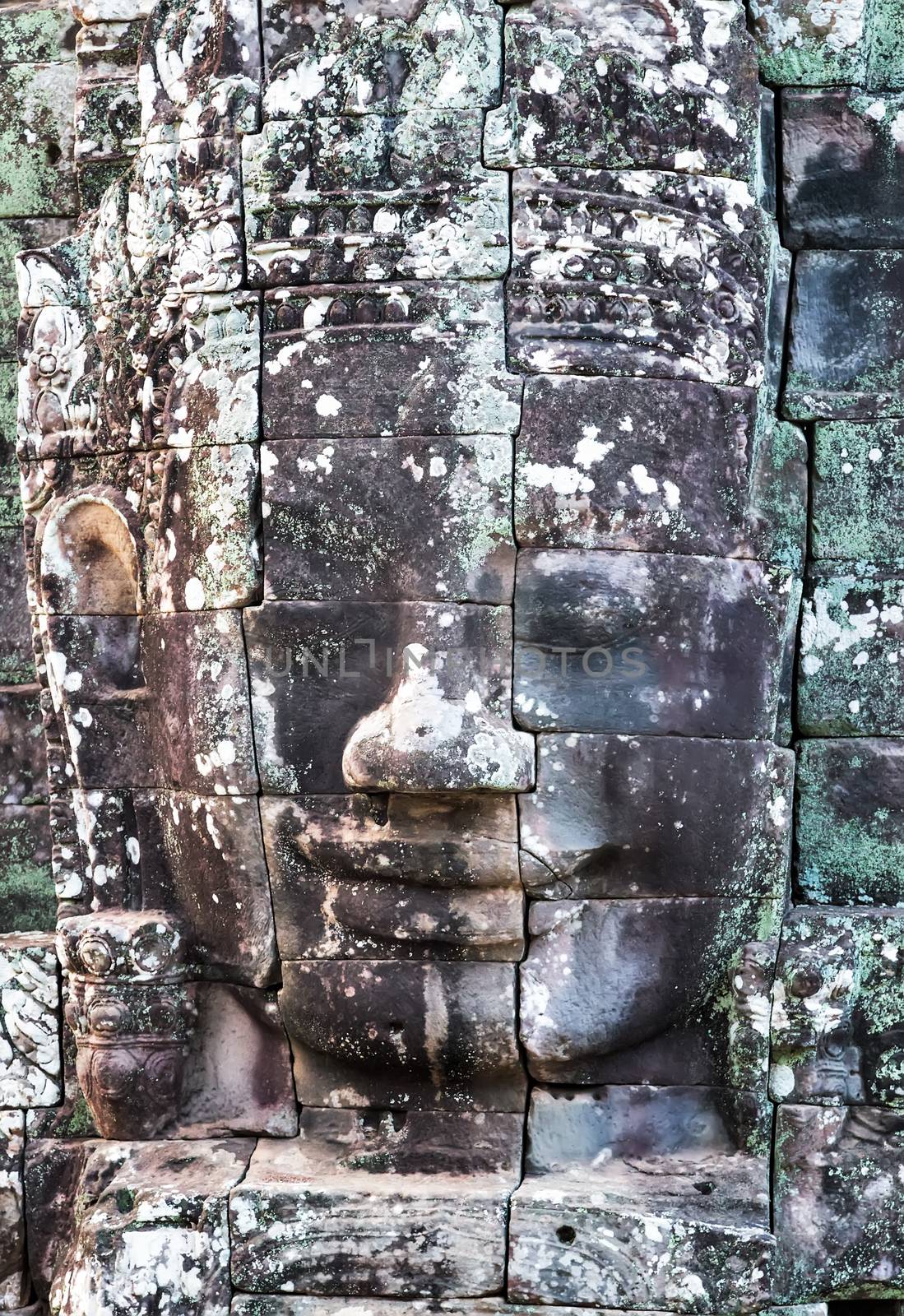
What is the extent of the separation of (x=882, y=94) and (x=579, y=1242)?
3259mm

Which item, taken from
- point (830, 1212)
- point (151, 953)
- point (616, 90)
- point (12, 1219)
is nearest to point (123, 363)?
point (616, 90)

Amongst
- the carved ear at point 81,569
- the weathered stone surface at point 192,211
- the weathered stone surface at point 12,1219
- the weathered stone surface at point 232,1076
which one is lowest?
the weathered stone surface at point 12,1219

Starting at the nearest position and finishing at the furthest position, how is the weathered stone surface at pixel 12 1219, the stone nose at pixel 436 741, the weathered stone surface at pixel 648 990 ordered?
the stone nose at pixel 436 741 → the weathered stone surface at pixel 648 990 → the weathered stone surface at pixel 12 1219

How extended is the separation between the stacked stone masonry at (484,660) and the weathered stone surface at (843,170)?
0.04 feet

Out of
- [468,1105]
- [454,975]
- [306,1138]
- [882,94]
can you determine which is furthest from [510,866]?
[882,94]

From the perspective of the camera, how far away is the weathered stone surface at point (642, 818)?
469cm

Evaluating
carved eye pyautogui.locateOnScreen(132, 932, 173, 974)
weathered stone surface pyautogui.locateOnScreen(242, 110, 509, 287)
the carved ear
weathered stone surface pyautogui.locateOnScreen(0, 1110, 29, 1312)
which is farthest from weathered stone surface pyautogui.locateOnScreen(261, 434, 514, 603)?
weathered stone surface pyautogui.locateOnScreen(0, 1110, 29, 1312)

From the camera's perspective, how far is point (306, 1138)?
5.06m

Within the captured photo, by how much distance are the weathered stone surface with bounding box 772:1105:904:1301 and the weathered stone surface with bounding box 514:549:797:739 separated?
1088 mm

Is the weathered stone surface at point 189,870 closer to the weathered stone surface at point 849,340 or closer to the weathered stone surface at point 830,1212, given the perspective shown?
the weathered stone surface at point 830,1212

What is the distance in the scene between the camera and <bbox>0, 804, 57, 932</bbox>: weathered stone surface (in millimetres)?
→ 5625

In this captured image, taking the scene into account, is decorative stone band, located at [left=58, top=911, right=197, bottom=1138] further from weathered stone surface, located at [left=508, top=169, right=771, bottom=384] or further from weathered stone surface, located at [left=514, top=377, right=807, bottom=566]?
weathered stone surface, located at [left=508, top=169, right=771, bottom=384]

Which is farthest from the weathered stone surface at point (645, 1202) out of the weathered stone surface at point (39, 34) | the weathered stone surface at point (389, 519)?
the weathered stone surface at point (39, 34)

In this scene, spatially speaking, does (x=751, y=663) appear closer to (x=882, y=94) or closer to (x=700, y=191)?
(x=700, y=191)
